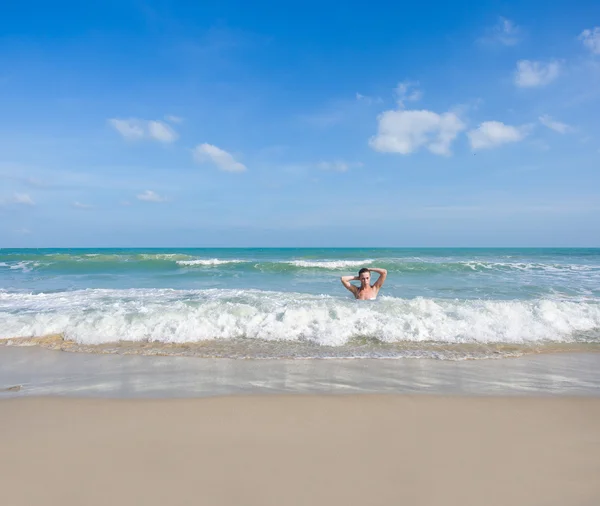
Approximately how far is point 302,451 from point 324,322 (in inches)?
170

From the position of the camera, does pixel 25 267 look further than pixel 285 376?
Yes

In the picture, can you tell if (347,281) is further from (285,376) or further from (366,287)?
(285,376)

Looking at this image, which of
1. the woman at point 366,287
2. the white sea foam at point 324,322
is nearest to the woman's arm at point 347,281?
the woman at point 366,287

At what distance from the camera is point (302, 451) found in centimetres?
279

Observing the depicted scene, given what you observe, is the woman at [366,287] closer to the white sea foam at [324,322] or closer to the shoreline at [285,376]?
the white sea foam at [324,322]

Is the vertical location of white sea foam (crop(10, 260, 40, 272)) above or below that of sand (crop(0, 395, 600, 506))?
above

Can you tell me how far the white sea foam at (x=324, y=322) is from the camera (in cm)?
663

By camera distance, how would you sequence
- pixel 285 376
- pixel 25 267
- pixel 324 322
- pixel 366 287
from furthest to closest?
pixel 25 267, pixel 366 287, pixel 324 322, pixel 285 376

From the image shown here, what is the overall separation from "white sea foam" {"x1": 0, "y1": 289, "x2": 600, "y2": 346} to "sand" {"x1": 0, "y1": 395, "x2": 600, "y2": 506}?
2.79 metres

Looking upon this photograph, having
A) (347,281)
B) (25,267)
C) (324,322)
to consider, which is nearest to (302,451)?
(324,322)

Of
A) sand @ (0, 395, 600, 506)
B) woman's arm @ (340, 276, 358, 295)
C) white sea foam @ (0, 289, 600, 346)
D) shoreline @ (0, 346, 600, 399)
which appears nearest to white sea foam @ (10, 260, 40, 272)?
white sea foam @ (0, 289, 600, 346)

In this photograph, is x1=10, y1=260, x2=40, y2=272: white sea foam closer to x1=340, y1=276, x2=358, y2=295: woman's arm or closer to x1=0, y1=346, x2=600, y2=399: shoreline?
x1=0, y1=346, x2=600, y2=399: shoreline

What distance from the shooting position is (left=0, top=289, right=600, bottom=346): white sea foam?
6.63 m

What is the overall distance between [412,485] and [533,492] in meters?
0.75
